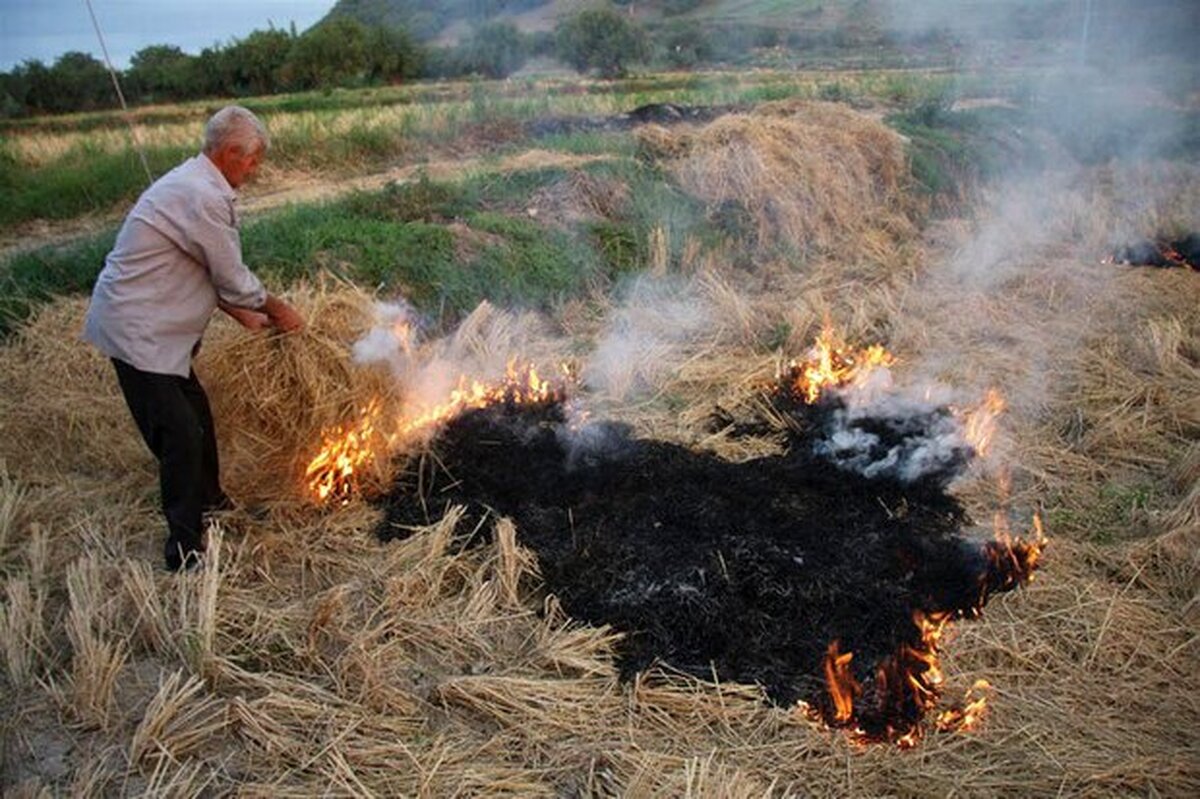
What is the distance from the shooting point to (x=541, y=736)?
8.95 ft

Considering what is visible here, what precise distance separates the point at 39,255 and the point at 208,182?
448cm

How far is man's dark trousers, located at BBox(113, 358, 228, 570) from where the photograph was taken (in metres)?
3.28

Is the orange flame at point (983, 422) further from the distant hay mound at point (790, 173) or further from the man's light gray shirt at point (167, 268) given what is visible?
the man's light gray shirt at point (167, 268)

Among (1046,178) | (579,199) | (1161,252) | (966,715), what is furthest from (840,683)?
(1046,178)

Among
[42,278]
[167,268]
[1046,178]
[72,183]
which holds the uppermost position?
[167,268]

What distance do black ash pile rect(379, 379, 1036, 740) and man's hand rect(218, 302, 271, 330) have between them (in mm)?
1086

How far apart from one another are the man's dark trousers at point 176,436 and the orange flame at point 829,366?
343 cm

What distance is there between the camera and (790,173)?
8.80 meters

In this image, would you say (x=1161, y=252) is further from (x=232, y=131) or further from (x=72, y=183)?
(x=72, y=183)

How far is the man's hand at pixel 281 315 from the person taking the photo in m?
3.54

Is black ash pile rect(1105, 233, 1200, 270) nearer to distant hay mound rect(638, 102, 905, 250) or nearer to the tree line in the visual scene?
distant hay mound rect(638, 102, 905, 250)

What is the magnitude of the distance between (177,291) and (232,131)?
65cm

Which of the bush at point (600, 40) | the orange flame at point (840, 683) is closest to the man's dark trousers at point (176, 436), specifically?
the orange flame at point (840, 683)

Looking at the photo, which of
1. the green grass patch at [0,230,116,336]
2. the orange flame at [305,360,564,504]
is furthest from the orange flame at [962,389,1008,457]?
the green grass patch at [0,230,116,336]
